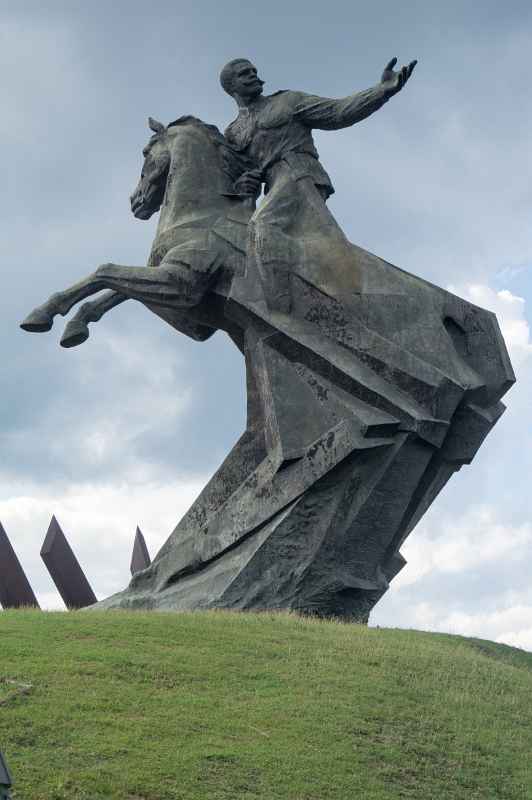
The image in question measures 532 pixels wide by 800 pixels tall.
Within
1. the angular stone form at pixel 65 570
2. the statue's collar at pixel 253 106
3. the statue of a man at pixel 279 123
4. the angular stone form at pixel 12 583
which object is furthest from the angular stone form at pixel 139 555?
the statue's collar at pixel 253 106

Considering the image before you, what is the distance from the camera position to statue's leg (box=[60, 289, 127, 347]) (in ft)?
55.1

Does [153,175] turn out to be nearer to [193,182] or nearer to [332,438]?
[193,182]

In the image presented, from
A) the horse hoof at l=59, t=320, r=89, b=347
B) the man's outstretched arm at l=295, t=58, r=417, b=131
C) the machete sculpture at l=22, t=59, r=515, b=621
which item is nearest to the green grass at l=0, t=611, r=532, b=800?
the machete sculpture at l=22, t=59, r=515, b=621

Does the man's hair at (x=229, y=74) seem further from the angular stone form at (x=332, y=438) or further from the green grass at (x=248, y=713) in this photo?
the green grass at (x=248, y=713)

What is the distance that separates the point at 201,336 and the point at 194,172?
211cm

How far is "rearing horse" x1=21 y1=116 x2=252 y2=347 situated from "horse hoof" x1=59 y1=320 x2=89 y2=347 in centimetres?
1

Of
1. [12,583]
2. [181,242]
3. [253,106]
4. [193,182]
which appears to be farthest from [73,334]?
[253,106]

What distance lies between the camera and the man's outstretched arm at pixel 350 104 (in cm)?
1644

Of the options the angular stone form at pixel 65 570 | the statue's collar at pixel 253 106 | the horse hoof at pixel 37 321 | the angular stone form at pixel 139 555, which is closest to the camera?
the horse hoof at pixel 37 321

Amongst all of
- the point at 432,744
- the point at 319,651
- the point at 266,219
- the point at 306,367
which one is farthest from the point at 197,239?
the point at 432,744

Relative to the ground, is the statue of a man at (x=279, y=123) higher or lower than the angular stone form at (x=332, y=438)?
higher

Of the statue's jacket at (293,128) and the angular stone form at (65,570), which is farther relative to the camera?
→ the angular stone form at (65,570)

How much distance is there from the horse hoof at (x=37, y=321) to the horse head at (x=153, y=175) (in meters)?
2.38

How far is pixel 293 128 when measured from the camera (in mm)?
17156
